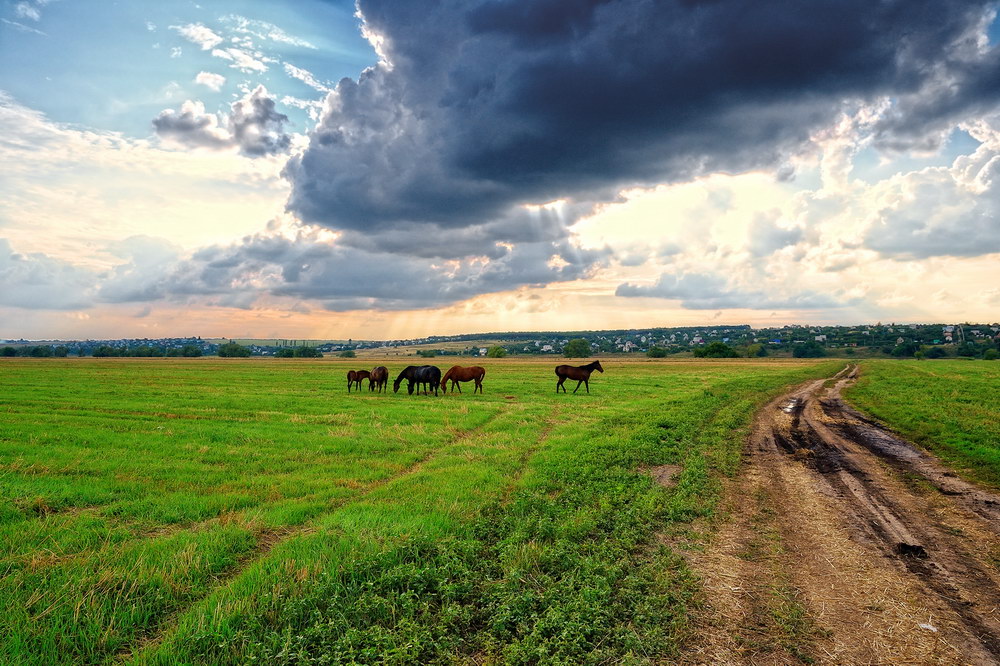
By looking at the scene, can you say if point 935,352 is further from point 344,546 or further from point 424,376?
point 344,546

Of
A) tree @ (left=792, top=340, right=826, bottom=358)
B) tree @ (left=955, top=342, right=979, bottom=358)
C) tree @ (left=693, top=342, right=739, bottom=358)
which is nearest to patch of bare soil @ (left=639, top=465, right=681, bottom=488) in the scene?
tree @ (left=693, top=342, right=739, bottom=358)

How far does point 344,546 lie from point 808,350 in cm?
19571

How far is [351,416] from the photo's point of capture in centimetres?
2062

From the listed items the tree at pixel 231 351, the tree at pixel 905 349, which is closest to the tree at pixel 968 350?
the tree at pixel 905 349

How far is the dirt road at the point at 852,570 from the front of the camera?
15.5ft

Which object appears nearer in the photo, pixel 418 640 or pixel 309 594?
pixel 418 640

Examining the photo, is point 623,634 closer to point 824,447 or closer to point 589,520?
point 589,520

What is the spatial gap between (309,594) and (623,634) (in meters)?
3.59

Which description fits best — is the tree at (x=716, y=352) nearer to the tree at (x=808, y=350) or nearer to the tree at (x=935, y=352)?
the tree at (x=808, y=350)

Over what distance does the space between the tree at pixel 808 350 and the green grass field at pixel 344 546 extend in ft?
587

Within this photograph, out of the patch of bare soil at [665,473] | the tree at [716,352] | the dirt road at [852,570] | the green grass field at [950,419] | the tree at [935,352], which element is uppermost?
the dirt road at [852,570]

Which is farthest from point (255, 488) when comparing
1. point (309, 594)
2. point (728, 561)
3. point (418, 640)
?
point (728, 561)

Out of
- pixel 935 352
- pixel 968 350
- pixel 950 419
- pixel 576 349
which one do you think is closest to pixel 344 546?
pixel 950 419

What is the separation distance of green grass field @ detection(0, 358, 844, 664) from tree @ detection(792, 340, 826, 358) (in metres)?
179
